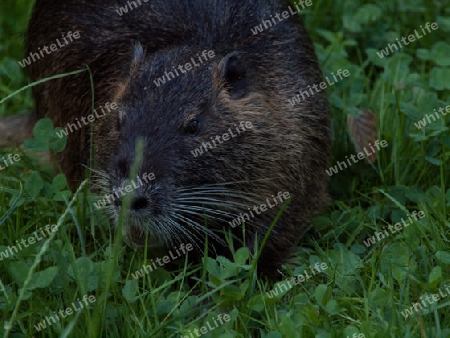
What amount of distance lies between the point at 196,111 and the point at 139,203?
0.55 m

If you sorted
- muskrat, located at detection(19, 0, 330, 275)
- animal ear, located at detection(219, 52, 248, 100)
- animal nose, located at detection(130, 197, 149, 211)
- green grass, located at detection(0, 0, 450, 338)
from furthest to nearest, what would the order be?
animal ear, located at detection(219, 52, 248, 100) → muskrat, located at detection(19, 0, 330, 275) → animal nose, located at detection(130, 197, 149, 211) → green grass, located at detection(0, 0, 450, 338)

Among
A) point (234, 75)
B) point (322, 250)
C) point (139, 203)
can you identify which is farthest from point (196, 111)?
point (322, 250)

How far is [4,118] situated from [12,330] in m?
2.29

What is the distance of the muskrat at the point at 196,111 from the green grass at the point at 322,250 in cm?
20

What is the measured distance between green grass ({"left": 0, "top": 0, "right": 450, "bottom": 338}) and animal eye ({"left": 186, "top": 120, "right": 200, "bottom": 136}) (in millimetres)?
570

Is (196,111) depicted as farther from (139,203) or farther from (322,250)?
(322,250)

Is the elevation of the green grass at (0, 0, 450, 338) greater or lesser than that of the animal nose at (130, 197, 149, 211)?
lesser

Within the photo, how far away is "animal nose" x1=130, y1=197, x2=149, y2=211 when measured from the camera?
3.59m

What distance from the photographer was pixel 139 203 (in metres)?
3.61

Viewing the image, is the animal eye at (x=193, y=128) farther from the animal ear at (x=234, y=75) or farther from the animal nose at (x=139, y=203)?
the animal nose at (x=139, y=203)

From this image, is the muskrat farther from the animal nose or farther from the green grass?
the green grass

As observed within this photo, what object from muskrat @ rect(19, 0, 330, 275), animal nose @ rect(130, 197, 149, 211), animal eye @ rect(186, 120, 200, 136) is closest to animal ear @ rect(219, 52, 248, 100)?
muskrat @ rect(19, 0, 330, 275)

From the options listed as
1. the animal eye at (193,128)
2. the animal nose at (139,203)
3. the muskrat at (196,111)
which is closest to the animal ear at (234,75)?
the muskrat at (196,111)

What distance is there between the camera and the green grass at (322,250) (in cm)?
342
